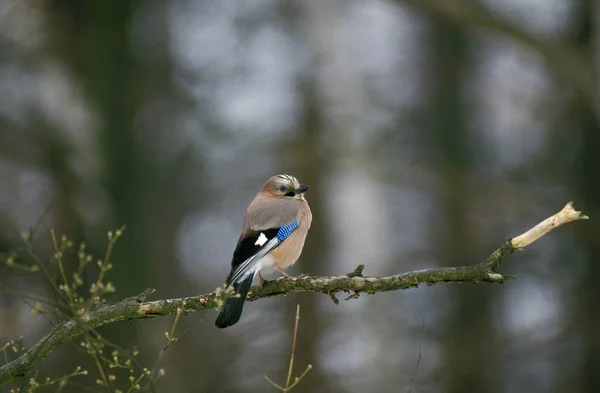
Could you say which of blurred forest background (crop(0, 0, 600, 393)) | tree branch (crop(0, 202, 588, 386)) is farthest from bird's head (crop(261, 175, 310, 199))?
blurred forest background (crop(0, 0, 600, 393))

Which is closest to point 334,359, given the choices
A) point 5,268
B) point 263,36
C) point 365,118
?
point 365,118

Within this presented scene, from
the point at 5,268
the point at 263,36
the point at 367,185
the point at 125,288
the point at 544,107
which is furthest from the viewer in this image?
the point at 544,107

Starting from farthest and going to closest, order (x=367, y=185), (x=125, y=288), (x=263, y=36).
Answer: (x=263, y=36)
(x=367, y=185)
(x=125, y=288)

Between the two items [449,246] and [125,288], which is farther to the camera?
[449,246]

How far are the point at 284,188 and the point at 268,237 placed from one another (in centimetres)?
105

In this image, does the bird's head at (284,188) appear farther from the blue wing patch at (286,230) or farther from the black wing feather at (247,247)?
the black wing feather at (247,247)

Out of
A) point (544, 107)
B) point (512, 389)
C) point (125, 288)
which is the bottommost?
point (512, 389)

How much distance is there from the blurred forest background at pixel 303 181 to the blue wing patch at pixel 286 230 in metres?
4.68

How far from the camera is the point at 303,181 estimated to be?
13586mm

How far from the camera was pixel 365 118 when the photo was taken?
1318 cm

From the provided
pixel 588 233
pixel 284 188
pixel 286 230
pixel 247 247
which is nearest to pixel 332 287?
pixel 247 247

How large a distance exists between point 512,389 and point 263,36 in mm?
6228

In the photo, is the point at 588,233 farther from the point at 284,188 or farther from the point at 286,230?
the point at 286,230

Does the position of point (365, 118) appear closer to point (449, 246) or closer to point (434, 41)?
point (449, 246)
